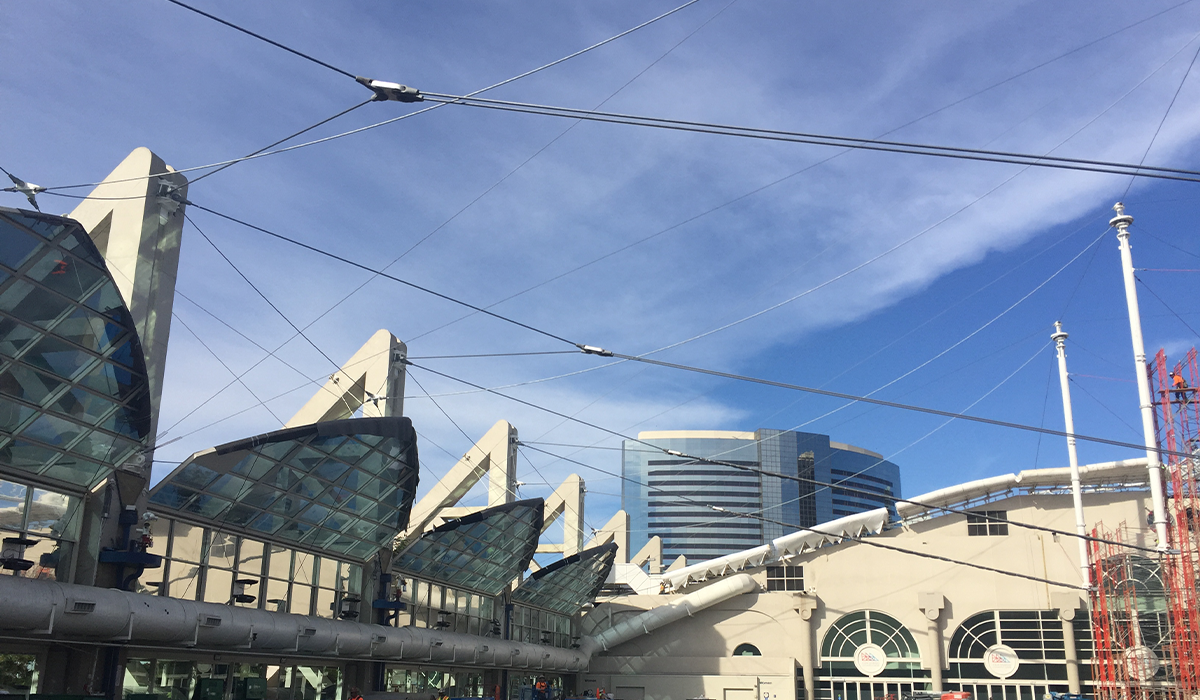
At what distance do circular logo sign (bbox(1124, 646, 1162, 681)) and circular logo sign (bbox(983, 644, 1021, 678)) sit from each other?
6.38 m

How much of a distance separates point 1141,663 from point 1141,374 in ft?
46.3

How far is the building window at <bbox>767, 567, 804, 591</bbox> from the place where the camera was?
2133 inches

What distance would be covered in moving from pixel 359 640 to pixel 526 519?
39.0ft

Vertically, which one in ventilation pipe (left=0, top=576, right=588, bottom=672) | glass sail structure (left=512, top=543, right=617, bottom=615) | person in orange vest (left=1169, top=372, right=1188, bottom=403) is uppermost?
person in orange vest (left=1169, top=372, right=1188, bottom=403)

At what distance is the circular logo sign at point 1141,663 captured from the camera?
141 feet

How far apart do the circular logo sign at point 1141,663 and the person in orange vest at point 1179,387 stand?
12.3m

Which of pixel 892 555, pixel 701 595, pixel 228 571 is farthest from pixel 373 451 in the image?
pixel 892 555

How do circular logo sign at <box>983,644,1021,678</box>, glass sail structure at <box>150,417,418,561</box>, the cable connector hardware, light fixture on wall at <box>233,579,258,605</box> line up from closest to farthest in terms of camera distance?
the cable connector hardware, glass sail structure at <box>150,417,418,561</box>, light fixture on wall at <box>233,579,258,605</box>, circular logo sign at <box>983,644,1021,678</box>

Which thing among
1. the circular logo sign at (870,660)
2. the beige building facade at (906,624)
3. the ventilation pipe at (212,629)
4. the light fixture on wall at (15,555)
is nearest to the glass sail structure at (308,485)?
the ventilation pipe at (212,629)

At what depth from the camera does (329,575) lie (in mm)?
30531

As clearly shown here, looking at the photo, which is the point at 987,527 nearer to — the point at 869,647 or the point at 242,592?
the point at 869,647

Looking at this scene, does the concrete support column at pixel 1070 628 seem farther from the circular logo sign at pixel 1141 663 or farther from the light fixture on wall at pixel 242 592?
the light fixture on wall at pixel 242 592

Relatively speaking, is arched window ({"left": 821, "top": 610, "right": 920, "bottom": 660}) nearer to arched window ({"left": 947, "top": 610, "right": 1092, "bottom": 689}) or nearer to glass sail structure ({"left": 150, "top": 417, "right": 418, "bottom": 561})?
arched window ({"left": 947, "top": 610, "right": 1092, "bottom": 689})

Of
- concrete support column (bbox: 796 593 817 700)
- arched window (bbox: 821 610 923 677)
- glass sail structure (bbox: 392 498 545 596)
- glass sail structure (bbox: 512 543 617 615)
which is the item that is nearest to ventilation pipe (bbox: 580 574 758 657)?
glass sail structure (bbox: 512 543 617 615)
